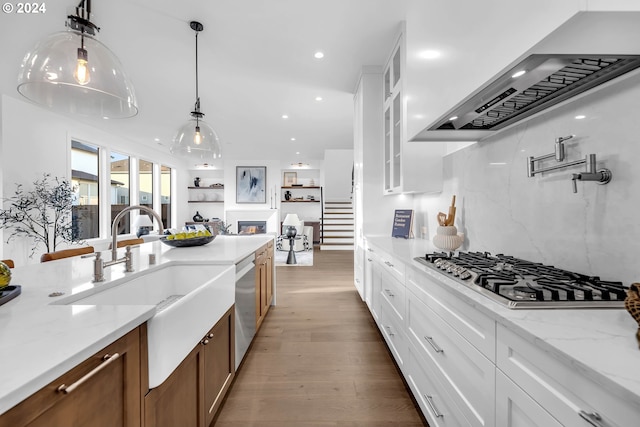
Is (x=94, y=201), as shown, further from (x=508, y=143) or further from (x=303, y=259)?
(x=508, y=143)

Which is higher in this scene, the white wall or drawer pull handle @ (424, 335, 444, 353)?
the white wall

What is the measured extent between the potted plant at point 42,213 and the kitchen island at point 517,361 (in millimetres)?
5278

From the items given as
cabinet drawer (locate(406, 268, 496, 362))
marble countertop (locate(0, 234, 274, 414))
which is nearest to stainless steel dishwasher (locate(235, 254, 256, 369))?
marble countertop (locate(0, 234, 274, 414))

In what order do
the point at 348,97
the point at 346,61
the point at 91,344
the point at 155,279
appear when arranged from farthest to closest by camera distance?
the point at 348,97
the point at 346,61
the point at 155,279
the point at 91,344

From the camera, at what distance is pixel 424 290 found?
1520 millimetres

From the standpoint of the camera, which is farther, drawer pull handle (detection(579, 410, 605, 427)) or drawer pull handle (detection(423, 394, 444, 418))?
drawer pull handle (detection(423, 394, 444, 418))

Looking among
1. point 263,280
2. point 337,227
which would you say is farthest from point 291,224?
point 263,280

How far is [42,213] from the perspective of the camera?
426 centimetres

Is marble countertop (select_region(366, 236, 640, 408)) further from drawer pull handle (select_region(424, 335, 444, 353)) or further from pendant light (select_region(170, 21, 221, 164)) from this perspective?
pendant light (select_region(170, 21, 221, 164))

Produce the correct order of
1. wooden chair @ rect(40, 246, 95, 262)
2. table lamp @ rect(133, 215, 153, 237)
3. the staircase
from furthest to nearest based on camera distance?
the staircase → table lamp @ rect(133, 215, 153, 237) → wooden chair @ rect(40, 246, 95, 262)

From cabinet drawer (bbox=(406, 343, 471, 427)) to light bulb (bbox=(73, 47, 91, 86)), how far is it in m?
2.10

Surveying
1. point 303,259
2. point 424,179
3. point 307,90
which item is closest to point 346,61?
point 307,90

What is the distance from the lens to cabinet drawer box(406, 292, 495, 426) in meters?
0.96

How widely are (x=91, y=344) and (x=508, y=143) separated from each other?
6.98 feet
